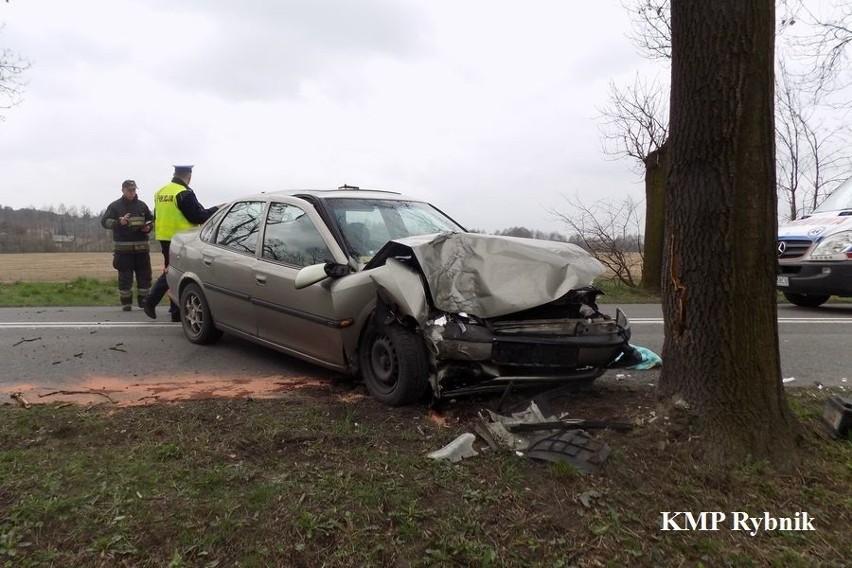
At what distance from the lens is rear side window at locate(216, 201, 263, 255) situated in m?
5.61

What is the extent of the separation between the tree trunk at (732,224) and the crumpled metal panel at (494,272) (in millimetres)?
1044

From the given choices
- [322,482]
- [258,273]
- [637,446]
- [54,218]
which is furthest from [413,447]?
[54,218]

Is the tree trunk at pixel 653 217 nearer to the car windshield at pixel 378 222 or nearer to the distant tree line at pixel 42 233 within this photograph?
the car windshield at pixel 378 222

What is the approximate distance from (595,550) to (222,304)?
4.30 meters

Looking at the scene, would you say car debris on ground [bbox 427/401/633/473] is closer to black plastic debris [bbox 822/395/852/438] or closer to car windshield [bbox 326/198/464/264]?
black plastic debris [bbox 822/395/852/438]

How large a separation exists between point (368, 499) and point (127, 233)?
7609 millimetres

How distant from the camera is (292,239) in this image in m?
5.15

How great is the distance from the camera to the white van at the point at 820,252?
8734 millimetres

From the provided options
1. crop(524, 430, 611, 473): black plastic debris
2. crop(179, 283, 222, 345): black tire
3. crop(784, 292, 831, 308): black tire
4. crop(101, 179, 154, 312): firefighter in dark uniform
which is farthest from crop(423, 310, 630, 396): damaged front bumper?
crop(784, 292, 831, 308): black tire

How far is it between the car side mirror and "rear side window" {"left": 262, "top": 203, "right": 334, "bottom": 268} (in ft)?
0.54

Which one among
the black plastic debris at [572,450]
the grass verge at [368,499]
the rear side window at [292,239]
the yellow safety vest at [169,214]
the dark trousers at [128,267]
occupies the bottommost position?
the grass verge at [368,499]

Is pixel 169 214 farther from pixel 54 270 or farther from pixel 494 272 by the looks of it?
pixel 54 270

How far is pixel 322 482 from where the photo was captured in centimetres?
285

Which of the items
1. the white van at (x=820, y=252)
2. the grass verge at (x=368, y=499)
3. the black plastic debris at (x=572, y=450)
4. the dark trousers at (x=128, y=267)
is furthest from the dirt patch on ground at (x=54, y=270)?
the white van at (x=820, y=252)
